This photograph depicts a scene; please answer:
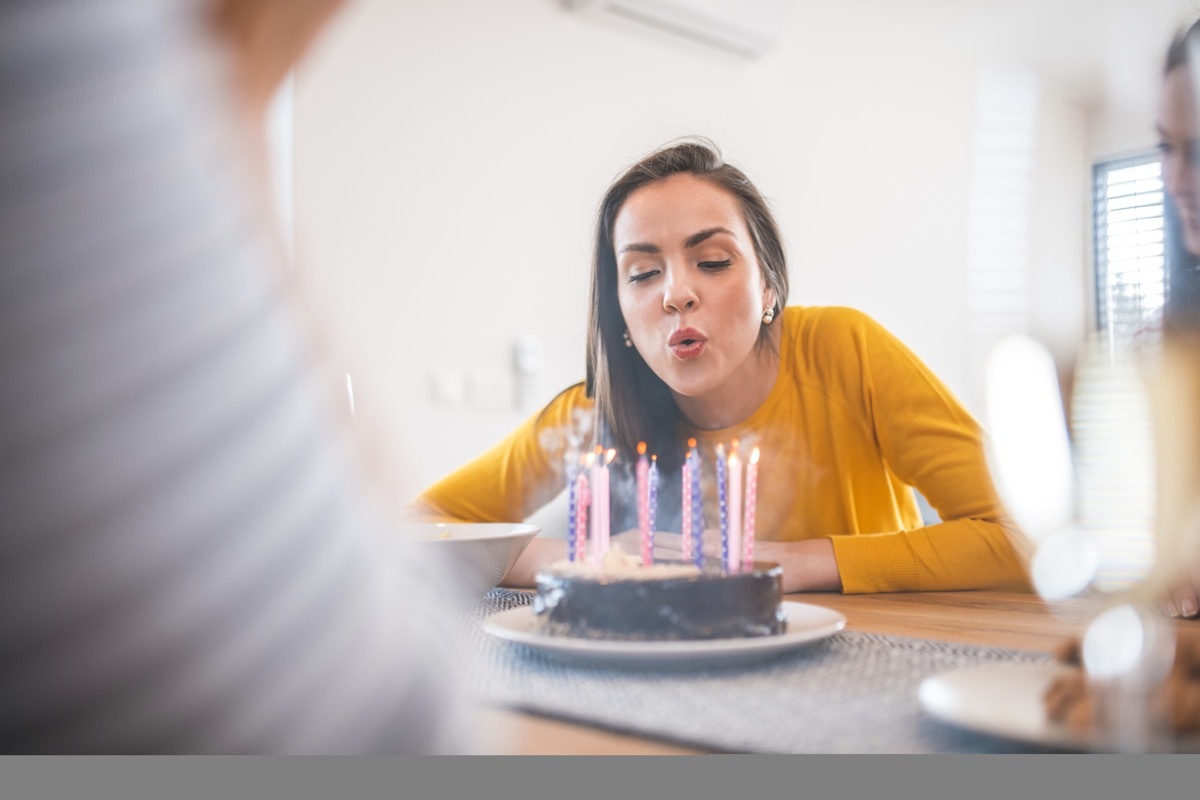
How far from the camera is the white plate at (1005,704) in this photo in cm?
36

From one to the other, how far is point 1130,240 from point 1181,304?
0.30ft

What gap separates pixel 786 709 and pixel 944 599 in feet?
1.63

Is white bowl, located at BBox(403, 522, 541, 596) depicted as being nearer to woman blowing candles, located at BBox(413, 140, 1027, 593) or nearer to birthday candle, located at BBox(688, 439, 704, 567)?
birthday candle, located at BBox(688, 439, 704, 567)

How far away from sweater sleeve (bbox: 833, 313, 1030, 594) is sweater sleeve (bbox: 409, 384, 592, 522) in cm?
45

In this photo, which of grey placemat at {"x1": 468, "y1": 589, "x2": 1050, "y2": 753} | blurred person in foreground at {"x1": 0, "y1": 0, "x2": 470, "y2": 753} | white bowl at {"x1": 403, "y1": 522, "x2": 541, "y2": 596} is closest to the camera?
blurred person in foreground at {"x1": 0, "y1": 0, "x2": 470, "y2": 753}

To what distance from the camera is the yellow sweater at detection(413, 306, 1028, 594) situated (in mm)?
1261

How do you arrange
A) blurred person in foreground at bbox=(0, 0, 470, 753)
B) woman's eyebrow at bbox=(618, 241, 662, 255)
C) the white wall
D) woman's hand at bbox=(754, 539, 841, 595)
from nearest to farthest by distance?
blurred person in foreground at bbox=(0, 0, 470, 753) → woman's hand at bbox=(754, 539, 841, 595) → the white wall → woman's eyebrow at bbox=(618, 241, 662, 255)

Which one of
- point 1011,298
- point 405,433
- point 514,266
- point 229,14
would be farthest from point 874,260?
point 229,14

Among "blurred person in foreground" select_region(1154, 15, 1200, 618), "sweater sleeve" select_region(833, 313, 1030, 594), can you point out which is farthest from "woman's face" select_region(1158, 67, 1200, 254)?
"sweater sleeve" select_region(833, 313, 1030, 594)

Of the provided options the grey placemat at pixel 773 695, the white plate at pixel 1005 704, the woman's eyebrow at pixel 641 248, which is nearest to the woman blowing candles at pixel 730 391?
the woman's eyebrow at pixel 641 248

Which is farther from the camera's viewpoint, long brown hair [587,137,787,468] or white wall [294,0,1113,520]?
long brown hair [587,137,787,468]

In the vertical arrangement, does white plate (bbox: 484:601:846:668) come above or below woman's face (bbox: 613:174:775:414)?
below

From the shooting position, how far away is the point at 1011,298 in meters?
1.28

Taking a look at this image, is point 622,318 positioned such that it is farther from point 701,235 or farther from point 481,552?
point 481,552
